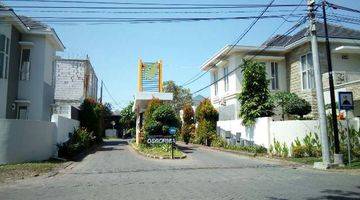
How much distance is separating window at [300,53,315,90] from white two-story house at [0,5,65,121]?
18.0m

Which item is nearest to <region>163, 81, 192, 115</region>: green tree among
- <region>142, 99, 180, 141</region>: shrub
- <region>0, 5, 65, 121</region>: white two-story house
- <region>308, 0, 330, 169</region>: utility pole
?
<region>142, 99, 180, 141</region>: shrub

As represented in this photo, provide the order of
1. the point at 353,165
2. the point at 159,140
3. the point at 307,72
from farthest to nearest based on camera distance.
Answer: the point at 307,72, the point at 159,140, the point at 353,165

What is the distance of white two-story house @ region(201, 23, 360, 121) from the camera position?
26625 millimetres

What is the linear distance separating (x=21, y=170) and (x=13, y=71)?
10.6 m

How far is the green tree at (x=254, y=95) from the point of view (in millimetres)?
23859

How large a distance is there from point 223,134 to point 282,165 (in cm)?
1336

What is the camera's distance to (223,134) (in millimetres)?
30234

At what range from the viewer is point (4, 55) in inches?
843

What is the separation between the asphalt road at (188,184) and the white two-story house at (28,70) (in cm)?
1027

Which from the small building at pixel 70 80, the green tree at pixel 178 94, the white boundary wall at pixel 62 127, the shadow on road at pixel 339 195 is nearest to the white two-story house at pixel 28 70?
the white boundary wall at pixel 62 127

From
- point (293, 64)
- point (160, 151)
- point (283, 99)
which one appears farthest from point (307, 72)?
point (160, 151)

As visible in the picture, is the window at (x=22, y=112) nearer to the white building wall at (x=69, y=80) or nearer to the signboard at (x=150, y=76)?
the signboard at (x=150, y=76)

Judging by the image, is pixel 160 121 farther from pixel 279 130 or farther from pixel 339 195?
pixel 339 195

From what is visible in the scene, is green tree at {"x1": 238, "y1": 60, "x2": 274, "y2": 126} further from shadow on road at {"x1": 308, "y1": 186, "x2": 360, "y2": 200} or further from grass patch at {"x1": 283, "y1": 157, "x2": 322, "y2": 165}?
shadow on road at {"x1": 308, "y1": 186, "x2": 360, "y2": 200}
